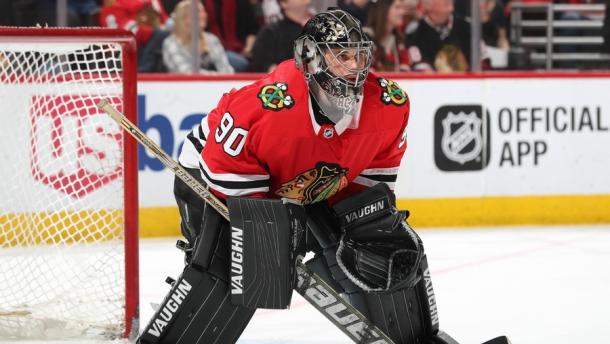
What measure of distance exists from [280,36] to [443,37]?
2.59 ft

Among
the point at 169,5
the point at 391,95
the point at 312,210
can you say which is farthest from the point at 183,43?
the point at 391,95

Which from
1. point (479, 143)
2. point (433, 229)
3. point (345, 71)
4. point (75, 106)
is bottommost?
point (433, 229)

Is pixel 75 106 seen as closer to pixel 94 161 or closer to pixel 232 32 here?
pixel 94 161

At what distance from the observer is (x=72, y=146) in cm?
440

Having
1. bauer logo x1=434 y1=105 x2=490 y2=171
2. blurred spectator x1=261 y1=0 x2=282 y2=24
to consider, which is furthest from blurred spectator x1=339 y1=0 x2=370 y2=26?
bauer logo x1=434 y1=105 x2=490 y2=171

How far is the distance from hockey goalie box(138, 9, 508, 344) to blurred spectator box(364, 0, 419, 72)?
297 centimetres

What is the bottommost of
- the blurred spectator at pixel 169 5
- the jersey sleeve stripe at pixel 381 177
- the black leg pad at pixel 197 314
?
the black leg pad at pixel 197 314

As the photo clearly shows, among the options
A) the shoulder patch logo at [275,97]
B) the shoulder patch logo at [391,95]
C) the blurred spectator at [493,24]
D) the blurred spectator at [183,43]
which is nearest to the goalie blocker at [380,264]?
the shoulder patch logo at [391,95]

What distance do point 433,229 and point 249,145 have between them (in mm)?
3199

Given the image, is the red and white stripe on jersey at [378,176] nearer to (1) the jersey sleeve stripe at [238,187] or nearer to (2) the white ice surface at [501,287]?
(1) the jersey sleeve stripe at [238,187]

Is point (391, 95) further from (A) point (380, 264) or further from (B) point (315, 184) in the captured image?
(A) point (380, 264)

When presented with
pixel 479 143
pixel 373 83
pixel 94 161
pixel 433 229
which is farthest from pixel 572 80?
pixel 373 83

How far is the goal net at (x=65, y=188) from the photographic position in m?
3.48

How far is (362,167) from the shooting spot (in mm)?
2650
